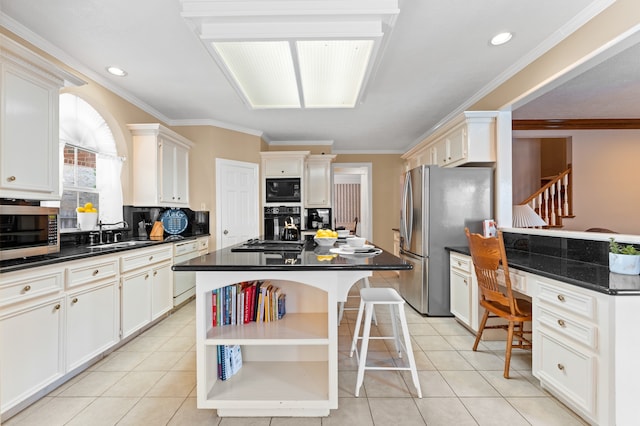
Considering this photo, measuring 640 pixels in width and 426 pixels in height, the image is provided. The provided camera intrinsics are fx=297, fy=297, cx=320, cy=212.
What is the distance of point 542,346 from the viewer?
1930 millimetres

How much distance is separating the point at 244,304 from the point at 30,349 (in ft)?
4.23

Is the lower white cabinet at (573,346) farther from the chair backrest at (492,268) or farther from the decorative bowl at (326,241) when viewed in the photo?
the decorative bowl at (326,241)

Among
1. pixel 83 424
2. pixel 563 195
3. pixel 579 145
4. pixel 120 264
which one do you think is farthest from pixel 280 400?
pixel 579 145

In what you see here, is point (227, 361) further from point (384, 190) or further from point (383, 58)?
point (384, 190)

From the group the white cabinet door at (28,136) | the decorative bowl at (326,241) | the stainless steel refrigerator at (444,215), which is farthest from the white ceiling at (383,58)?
the decorative bowl at (326,241)

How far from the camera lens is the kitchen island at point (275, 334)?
64.0 inches

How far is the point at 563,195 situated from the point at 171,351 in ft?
18.3

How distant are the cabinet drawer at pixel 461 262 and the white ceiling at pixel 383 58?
190 centimetres

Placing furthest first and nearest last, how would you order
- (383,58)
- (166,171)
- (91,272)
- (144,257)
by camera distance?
(166,171) < (144,257) < (383,58) < (91,272)

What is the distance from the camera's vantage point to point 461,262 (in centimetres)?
307

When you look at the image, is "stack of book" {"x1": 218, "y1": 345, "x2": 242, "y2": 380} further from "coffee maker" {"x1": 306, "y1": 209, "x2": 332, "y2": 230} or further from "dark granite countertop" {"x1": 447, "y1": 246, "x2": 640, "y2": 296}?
"coffee maker" {"x1": 306, "y1": 209, "x2": 332, "y2": 230}

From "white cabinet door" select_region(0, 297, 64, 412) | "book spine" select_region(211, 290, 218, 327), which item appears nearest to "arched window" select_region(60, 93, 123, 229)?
"white cabinet door" select_region(0, 297, 64, 412)

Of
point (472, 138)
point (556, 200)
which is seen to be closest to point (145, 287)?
point (472, 138)

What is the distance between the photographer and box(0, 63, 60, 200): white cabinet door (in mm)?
1871
